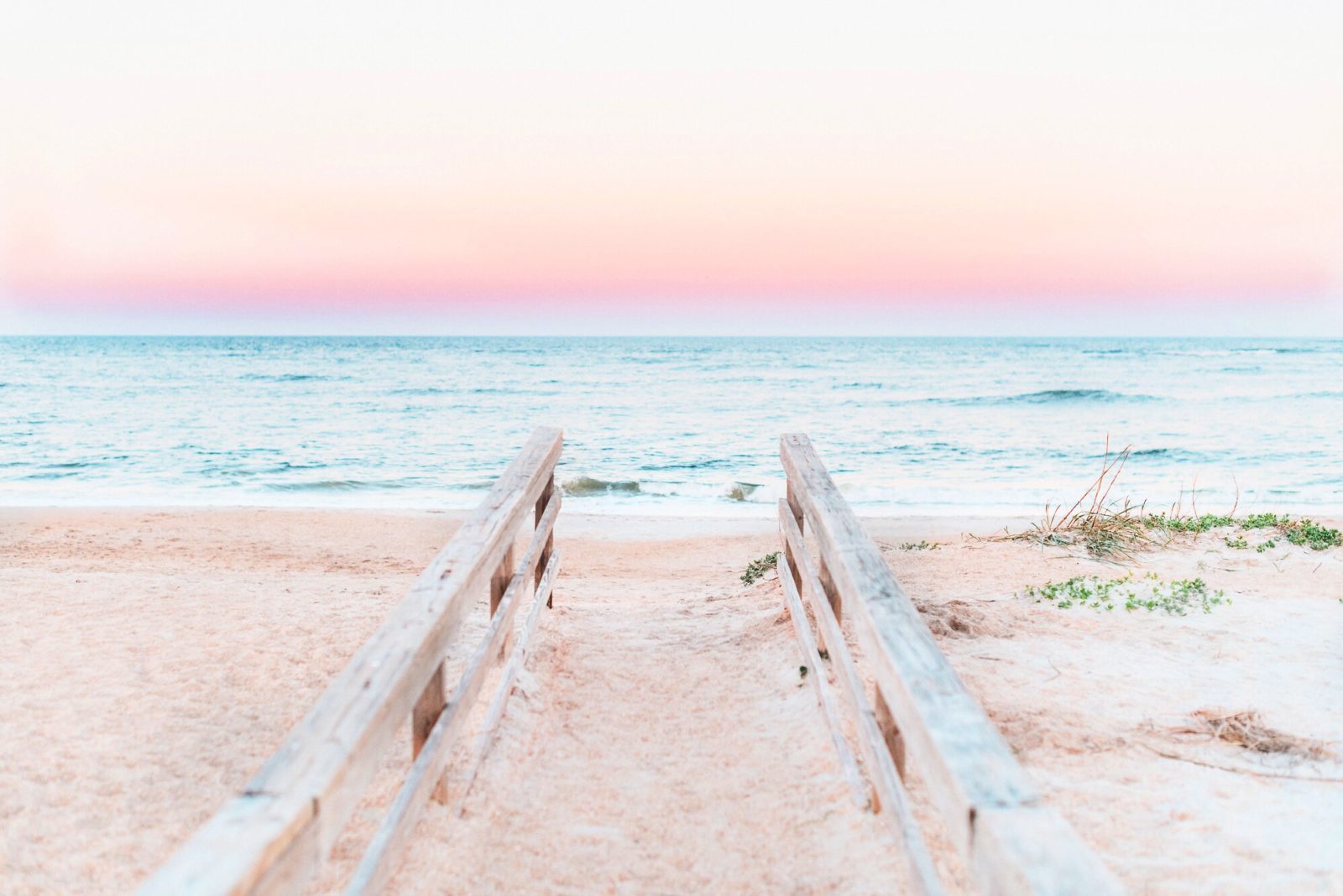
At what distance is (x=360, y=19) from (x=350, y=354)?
55.3 m

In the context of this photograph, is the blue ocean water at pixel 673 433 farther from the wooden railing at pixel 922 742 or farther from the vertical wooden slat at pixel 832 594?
the wooden railing at pixel 922 742

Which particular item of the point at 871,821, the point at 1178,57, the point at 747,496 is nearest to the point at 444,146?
the point at 747,496

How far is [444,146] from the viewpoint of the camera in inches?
784

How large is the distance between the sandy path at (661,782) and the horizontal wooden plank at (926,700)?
2.88 feet

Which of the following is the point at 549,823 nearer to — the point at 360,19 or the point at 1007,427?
the point at 360,19

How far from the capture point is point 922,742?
201 centimetres

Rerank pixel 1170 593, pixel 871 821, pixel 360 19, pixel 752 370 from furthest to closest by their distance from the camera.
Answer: pixel 752 370 → pixel 360 19 → pixel 1170 593 → pixel 871 821

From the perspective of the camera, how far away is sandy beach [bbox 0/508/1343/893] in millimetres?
2969

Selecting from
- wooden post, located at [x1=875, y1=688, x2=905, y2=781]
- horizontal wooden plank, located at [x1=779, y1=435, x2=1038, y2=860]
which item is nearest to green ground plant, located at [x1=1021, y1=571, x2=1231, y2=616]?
horizontal wooden plank, located at [x1=779, y1=435, x2=1038, y2=860]

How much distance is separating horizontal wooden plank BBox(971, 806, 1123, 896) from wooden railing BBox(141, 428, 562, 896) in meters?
1.27

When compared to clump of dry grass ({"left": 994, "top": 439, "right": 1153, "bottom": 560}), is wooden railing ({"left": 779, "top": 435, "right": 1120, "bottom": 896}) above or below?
above

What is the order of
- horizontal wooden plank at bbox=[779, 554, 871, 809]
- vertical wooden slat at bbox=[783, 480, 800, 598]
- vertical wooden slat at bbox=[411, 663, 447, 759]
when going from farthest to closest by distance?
1. vertical wooden slat at bbox=[783, 480, 800, 598]
2. horizontal wooden plank at bbox=[779, 554, 871, 809]
3. vertical wooden slat at bbox=[411, 663, 447, 759]

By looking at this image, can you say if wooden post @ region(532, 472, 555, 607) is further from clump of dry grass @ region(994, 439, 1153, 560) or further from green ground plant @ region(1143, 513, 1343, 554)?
green ground plant @ region(1143, 513, 1343, 554)

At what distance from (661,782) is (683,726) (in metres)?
0.60
